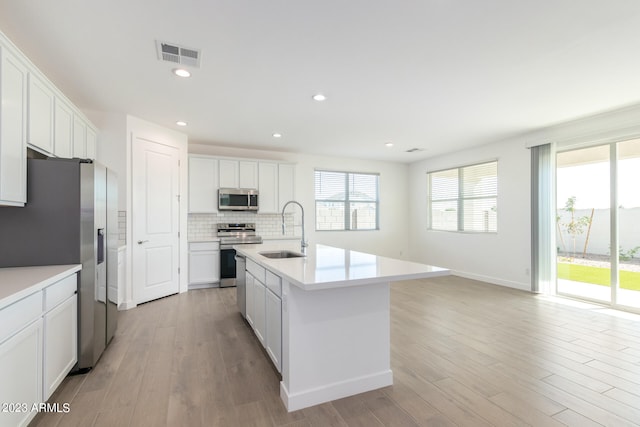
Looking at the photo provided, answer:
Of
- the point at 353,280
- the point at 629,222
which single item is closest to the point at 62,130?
the point at 353,280

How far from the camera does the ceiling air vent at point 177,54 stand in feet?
7.91

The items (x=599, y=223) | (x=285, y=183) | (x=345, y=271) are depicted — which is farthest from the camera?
(x=285, y=183)

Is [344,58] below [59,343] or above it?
above

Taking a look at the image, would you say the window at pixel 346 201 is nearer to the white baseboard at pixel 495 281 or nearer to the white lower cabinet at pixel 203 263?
the white baseboard at pixel 495 281

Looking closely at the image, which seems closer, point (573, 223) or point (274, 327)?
point (274, 327)

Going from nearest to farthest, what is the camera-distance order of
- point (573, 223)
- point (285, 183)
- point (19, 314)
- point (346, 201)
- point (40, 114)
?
point (19, 314) → point (40, 114) → point (573, 223) → point (285, 183) → point (346, 201)

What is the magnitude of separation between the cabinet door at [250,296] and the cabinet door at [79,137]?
7.45ft

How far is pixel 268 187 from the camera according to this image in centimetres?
585

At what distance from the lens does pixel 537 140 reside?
4812 millimetres

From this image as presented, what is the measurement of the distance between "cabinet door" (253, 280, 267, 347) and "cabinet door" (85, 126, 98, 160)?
105 inches

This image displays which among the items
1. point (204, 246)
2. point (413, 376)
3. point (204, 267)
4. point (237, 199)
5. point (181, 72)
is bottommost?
point (413, 376)

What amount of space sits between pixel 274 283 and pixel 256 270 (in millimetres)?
628

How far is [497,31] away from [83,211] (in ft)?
11.2

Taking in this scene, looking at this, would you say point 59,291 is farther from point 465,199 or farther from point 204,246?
point 465,199
